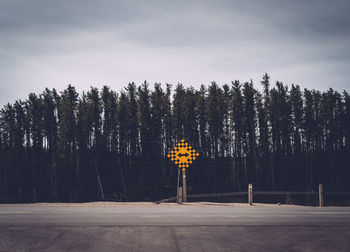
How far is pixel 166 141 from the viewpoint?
46.2 meters

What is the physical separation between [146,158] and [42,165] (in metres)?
15.4

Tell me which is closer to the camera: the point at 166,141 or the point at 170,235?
the point at 170,235

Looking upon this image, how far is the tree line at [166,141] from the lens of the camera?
1649 inches

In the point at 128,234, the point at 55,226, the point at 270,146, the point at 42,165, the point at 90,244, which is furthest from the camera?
the point at 270,146

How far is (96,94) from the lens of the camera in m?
47.7

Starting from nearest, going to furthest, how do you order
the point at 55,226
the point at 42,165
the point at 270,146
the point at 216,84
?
the point at 55,226 → the point at 42,165 → the point at 270,146 → the point at 216,84

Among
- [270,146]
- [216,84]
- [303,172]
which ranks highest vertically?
[216,84]

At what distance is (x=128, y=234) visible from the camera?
7578 millimetres

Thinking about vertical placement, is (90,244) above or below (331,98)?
below

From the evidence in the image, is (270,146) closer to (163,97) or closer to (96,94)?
(163,97)

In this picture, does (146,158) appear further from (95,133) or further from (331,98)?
(331,98)

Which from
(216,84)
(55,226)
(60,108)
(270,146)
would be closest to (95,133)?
(60,108)

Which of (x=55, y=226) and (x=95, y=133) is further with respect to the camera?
(x=95, y=133)

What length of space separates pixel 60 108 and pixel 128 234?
40847mm
